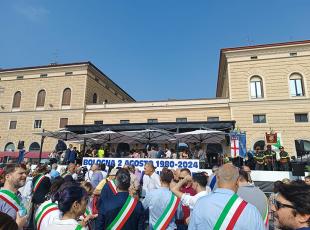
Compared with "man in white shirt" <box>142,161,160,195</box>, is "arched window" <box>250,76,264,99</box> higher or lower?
higher

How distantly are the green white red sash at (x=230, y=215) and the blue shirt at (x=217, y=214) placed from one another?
26 mm

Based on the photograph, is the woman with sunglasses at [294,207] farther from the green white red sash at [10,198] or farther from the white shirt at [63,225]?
the green white red sash at [10,198]

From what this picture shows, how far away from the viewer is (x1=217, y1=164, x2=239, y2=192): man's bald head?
2672 millimetres

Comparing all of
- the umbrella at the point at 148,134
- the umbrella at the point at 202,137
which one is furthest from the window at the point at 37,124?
the umbrella at the point at 202,137

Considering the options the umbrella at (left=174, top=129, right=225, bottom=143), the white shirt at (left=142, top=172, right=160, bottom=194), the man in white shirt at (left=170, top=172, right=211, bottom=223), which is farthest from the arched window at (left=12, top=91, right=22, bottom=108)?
the man in white shirt at (left=170, top=172, right=211, bottom=223)

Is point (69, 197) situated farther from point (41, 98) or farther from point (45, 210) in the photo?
point (41, 98)

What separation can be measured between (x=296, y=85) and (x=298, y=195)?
89.9 ft

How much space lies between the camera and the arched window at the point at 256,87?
87.0ft

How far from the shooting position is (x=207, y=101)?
28219 millimetres

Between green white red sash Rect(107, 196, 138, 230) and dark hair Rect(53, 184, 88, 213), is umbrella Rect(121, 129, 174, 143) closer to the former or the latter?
green white red sash Rect(107, 196, 138, 230)

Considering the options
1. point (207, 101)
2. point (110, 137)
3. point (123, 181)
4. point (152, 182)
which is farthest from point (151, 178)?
point (207, 101)

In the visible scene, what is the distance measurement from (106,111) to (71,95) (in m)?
5.42

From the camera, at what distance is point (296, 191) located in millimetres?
2125

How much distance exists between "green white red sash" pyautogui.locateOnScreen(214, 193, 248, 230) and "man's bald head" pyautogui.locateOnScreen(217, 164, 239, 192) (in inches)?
6.9
